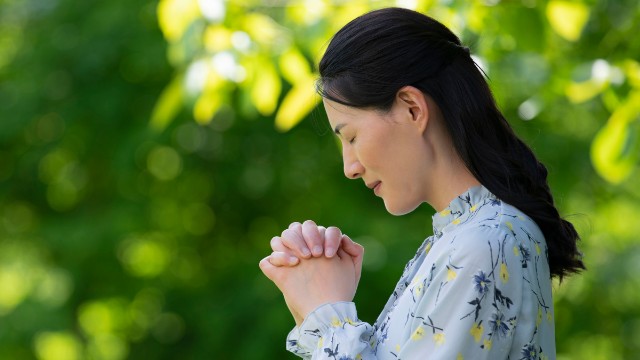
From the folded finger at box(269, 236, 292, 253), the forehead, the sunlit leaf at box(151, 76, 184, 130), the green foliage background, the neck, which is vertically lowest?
the green foliage background

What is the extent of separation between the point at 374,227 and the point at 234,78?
2.74m

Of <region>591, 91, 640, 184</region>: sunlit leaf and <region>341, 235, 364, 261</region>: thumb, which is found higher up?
<region>591, 91, 640, 184</region>: sunlit leaf

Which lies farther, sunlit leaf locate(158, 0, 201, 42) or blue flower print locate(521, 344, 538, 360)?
sunlit leaf locate(158, 0, 201, 42)

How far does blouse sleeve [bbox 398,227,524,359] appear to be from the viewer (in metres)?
1.55

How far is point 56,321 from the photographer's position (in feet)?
20.9

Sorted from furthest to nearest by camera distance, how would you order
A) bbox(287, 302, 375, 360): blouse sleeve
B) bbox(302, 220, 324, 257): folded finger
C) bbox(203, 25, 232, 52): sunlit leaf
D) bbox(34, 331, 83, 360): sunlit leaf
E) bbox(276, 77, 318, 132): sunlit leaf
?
Result: 1. bbox(34, 331, 83, 360): sunlit leaf
2. bbox(203, 25, 232, 52): sunlit leaf
3. bbox(276, 77, 318, 132): sunlit leaf
4. bbox(302, 220, 324, 257): folded finger
5. bbox(287, 302, 375, 360): blouse sleeve

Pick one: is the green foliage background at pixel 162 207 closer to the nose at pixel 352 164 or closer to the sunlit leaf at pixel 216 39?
the sunlit leaf at pixel 216 39

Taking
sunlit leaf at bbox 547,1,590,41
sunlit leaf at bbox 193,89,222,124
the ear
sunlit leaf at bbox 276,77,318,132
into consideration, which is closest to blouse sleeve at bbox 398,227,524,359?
the ear

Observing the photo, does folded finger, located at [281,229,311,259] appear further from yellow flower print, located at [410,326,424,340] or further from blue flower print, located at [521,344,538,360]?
blue flower print, located at [521,344,538,360]

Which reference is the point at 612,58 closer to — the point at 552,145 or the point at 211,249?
the point at 552,145

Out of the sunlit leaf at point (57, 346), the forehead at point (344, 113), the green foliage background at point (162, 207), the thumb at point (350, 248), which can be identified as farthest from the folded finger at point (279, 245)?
the sunlit leaf at point (57, 346)

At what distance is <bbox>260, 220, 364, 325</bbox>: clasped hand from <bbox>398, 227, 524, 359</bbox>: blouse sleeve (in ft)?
0.75

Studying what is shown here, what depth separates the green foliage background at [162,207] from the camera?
584 centimetres

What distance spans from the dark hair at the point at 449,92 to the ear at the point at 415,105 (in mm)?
14
